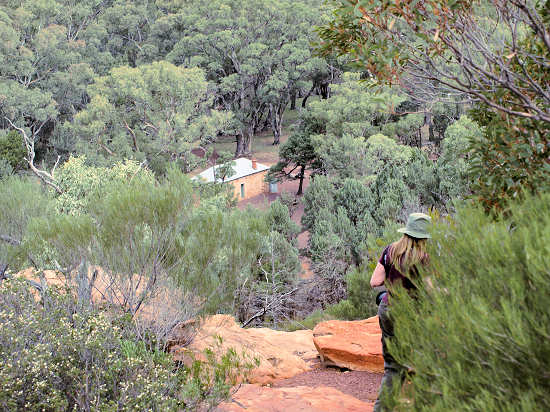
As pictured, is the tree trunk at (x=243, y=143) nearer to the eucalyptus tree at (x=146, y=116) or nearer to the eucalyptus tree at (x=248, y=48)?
the eucalyptus tree at (x=248, y=48)

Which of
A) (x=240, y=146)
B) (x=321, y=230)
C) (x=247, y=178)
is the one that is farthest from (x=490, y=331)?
(x=240, y=146)

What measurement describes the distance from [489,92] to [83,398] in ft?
13.6

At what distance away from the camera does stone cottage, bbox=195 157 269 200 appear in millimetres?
30953

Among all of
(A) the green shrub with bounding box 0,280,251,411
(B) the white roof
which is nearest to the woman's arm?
(A) the green shrub with bounding box 0,280,251,411

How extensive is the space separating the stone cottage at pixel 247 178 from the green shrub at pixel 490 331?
2774 cm

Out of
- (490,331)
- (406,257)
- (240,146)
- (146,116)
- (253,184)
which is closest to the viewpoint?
(490,331)

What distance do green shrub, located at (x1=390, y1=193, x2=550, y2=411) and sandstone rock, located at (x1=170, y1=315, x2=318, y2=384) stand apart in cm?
412

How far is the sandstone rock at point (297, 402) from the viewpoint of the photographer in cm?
510

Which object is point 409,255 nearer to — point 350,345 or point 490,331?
point 490,331

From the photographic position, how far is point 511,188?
368 centimetres

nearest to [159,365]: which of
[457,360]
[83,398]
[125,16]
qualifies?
[83,398]

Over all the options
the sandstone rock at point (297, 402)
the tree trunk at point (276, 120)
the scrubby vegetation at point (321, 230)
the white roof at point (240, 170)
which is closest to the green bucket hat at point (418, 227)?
the scrubby vegetation at point (321, 230)

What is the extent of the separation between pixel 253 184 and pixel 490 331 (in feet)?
101

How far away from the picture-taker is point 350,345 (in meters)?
6.89
